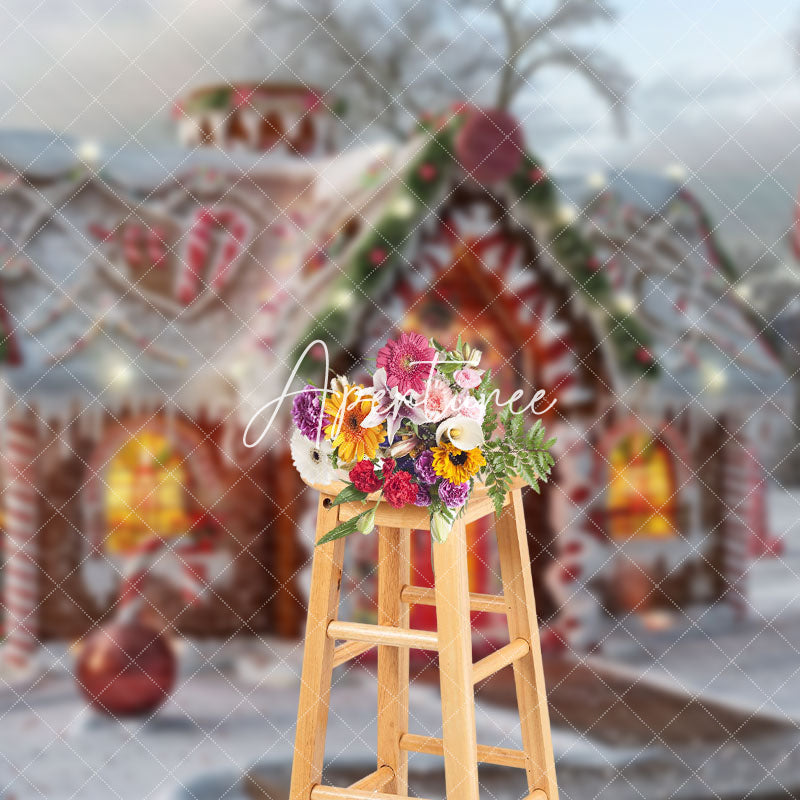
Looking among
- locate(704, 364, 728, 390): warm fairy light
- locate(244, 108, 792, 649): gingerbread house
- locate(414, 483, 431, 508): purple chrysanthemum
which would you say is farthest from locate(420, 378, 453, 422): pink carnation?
locate(704, 364, 728, 390): warm fairy light

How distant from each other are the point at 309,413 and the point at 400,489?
20cm

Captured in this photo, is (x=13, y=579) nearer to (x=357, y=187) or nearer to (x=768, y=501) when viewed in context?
(x=357, y=187)

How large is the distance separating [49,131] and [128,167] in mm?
255

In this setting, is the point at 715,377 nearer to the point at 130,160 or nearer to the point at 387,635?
the point at 130,160

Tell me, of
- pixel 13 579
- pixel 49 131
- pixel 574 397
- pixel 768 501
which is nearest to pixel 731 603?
pixel 768 501

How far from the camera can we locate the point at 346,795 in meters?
1.80

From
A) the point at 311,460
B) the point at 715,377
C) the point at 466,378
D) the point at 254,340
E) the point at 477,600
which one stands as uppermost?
the point at 254,340

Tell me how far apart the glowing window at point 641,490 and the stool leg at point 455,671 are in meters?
1.82

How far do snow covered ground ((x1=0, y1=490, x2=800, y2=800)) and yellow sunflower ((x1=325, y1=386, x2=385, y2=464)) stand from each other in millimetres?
1473

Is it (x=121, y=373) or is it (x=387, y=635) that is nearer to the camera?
(x=387, y=635)

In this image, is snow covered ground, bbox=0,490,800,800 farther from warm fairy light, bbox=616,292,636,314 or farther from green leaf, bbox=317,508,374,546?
green leaf, bbox=317,508,374,546

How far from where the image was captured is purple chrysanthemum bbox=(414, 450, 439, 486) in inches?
66.8

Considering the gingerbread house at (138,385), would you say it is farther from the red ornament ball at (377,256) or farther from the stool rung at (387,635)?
the stool rung at (387,635)
